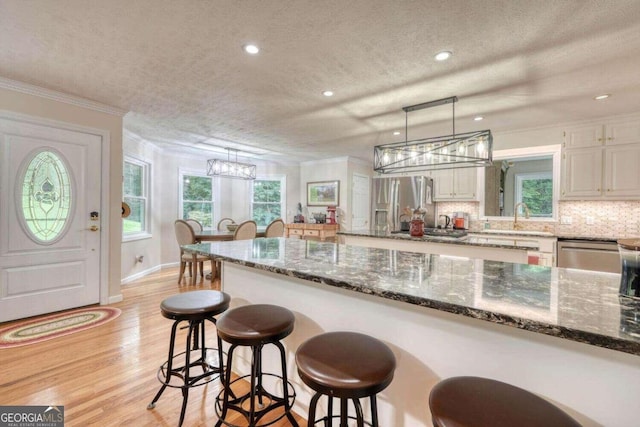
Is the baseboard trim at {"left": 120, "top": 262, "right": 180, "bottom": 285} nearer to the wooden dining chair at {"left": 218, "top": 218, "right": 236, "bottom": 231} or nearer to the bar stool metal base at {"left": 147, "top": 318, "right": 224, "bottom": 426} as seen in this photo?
the wooden dining chair at {"left": 218, "top": 218, "right": 236, "bottom": 231}

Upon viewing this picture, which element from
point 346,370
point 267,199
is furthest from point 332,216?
point 346,370

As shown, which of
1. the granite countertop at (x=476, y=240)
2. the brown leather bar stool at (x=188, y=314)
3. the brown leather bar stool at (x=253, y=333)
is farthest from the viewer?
the granite countertop at (x=476, y=240)

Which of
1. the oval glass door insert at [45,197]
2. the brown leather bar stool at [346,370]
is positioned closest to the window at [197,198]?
the oval glass door insert at [45,197]

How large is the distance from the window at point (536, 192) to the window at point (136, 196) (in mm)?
6051

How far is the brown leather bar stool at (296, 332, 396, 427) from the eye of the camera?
925 mm

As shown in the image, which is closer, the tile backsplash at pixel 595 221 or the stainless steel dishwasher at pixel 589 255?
the stainless steel dishwasher at pixel 589 255

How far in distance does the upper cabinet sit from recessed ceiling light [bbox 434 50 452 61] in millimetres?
2838

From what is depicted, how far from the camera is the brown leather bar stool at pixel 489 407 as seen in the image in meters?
0.72

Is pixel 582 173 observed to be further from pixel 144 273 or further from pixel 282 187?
pixel 144 273

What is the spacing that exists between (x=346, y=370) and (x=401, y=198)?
13.9ft

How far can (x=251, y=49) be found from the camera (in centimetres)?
206

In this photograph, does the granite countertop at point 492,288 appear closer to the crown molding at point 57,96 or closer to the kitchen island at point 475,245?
the kitchen island at point 475,245

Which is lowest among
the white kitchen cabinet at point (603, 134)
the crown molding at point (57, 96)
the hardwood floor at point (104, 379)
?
the hardwood floor at point (104, 379)

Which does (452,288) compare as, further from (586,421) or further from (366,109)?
(366,109)
